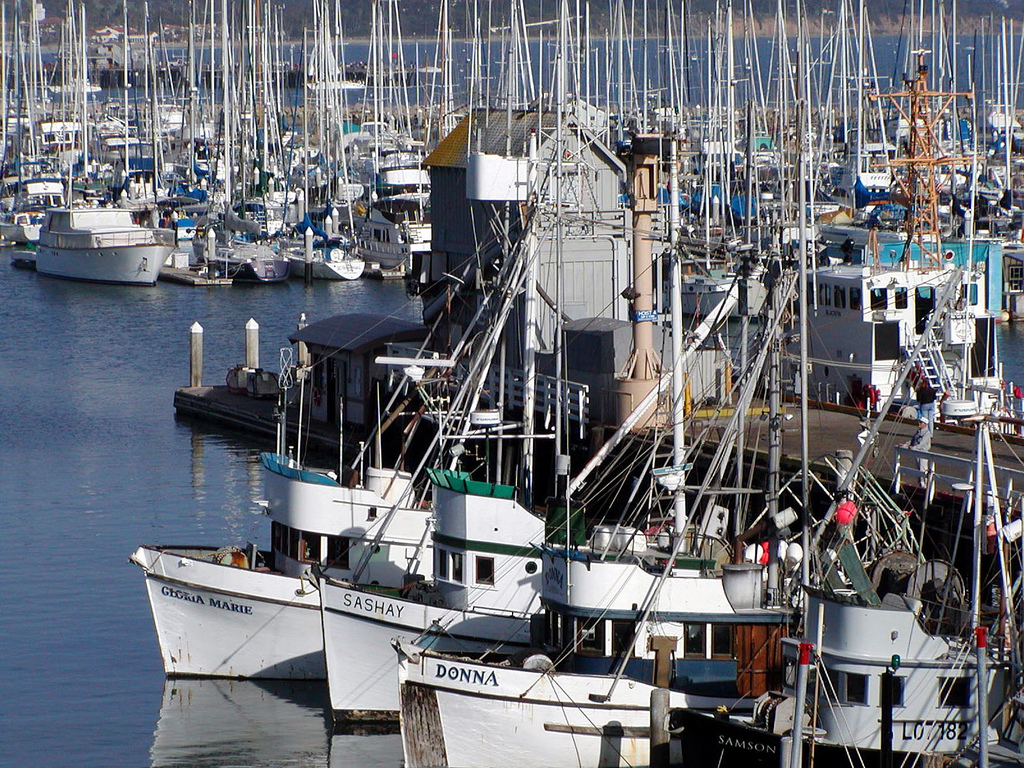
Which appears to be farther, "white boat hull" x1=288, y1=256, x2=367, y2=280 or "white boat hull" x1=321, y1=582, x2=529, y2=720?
"white boat hull" x1=288, y1=256, x2=367, y2=280

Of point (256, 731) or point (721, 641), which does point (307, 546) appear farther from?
point (721, 641)

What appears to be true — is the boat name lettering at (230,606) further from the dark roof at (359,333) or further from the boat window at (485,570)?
the dark roof at (359,333)

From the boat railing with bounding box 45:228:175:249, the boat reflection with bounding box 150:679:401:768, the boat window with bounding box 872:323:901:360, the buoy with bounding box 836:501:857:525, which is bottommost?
the boat reflection with bounding box 150:679:401:768

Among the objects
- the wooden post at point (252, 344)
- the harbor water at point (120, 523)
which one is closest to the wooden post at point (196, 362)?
the harbor water at point (120, 523)

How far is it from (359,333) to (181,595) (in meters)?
17.4

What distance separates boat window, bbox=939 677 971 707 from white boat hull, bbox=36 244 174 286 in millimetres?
65239

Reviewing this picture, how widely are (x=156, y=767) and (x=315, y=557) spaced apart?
15.5 feet

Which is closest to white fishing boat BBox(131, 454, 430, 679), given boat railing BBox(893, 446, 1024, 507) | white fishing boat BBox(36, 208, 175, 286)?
boat railing BBox(893, 446, 1024, 507)

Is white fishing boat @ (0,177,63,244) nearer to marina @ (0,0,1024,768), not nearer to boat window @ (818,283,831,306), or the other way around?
marina @ (0,0,1024,768)

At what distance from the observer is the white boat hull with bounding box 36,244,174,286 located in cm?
8331

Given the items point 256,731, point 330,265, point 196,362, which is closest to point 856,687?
point 256,731

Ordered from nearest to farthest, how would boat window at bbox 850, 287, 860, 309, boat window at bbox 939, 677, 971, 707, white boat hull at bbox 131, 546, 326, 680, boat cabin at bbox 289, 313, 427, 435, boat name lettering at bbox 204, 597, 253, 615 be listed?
boat window at bbox 939, 677, 971, 707 < white boat hull at bbox 131, 546, 326, 680 < boat name lettering at bbox 204, 597, 253, 615 < boat window at bbox 850, 287, 860, 309 < boat cabin at bbox 289, 313, 427, 435

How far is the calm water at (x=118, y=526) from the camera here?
27.5 m

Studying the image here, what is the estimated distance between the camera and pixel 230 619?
29.6 metres
